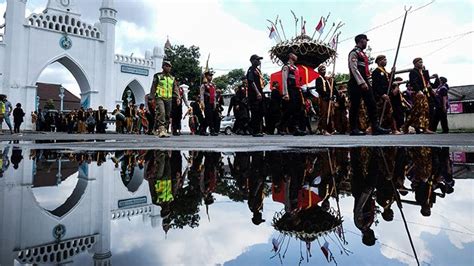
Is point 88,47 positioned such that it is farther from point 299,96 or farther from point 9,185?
point 9,185

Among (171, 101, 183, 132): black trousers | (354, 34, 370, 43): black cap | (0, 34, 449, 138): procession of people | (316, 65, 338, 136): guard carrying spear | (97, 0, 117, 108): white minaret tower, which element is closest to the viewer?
(354, 34, 370, 43): black cap

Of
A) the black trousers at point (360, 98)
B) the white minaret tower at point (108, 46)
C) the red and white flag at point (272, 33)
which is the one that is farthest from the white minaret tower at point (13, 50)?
the black trousers at point (360, 98)

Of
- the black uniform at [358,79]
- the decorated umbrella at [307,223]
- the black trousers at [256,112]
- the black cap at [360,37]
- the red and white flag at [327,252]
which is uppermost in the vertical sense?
the black cap at [360,37]

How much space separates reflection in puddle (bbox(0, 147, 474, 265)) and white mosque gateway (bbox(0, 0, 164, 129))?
22.7m

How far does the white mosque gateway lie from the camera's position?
70.6ft

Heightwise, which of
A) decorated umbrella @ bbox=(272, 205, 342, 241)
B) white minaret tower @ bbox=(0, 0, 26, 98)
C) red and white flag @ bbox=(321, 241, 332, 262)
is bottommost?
red and white flag @ bbox=(321, 241, 332, 262)

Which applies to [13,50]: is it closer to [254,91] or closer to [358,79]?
[254,91]

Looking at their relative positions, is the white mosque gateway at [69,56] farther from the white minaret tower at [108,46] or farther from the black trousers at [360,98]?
the black trousers at [360,98]

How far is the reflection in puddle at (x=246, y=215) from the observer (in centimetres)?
75

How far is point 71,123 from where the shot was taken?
23.0 metres

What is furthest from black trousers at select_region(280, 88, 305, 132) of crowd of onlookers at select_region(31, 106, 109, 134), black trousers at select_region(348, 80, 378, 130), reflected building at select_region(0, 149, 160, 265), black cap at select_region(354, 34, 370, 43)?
crowd of onlookers at select_region(31, 106, 109, 134)

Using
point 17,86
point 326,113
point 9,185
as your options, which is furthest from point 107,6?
point 9,185

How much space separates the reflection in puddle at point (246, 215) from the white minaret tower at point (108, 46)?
23.7m

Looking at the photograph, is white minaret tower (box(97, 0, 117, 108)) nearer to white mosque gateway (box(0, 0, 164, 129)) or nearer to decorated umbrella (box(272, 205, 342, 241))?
white mosque gateway (box(0, 0, 164, 129))
